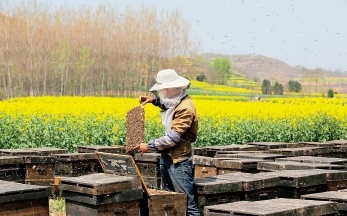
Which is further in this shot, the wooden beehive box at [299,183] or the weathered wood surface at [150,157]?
the weathered wood surface at [150,157]

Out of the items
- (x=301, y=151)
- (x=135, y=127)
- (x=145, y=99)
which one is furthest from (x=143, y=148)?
(x=301, y=151)

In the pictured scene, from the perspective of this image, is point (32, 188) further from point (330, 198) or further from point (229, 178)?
point (330, 198)

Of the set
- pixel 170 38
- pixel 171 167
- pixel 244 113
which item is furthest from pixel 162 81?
pixel 170 38

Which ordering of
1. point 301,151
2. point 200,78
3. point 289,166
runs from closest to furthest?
1. point 289,166
2. point 301,151
3. point 200,78

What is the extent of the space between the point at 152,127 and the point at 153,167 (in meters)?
7.46

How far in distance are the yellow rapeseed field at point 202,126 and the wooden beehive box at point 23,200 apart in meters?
8.96

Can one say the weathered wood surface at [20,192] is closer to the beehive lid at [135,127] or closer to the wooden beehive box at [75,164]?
the beehive lid at [135,127]

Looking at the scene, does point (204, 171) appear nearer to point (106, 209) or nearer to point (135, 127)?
point (135, 127)

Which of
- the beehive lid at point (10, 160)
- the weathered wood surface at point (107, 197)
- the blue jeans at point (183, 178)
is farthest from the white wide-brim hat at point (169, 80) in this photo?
the beehive lid at point (10, 160)

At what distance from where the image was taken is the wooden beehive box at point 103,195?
26.0ft

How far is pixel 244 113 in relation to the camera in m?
25.5

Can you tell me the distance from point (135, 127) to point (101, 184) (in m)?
0.98

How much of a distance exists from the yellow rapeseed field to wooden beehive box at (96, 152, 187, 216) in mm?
8915

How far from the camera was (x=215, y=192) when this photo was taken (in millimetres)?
8664
